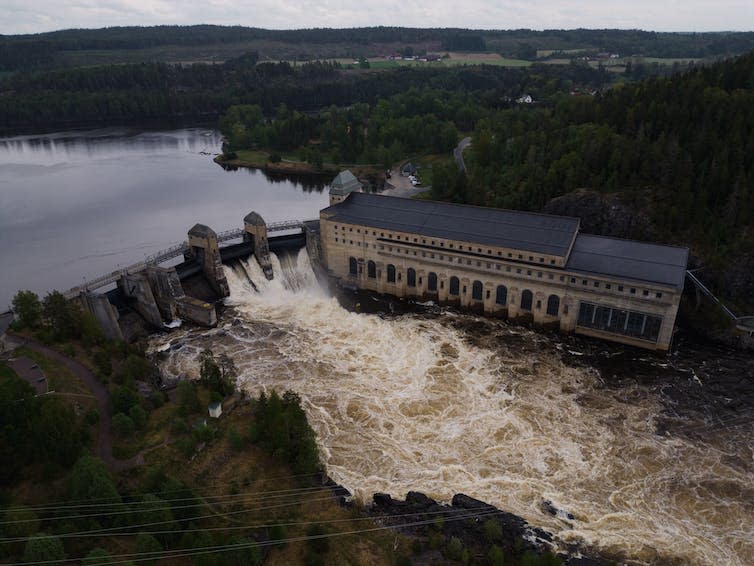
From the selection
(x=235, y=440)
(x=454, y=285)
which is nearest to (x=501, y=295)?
(x=454, y=285)

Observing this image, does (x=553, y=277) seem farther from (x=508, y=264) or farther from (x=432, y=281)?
(x=432, y=281)

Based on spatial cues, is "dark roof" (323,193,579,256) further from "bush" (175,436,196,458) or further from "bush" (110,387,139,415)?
"bush" (175,436,196,458)

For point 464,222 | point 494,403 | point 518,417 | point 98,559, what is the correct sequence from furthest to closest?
point 464,222
point 494,403
point 518,417
point 98,559

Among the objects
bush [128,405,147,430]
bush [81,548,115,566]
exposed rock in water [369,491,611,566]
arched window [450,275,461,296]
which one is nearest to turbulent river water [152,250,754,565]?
exposed rock in water [369,491,611,566]

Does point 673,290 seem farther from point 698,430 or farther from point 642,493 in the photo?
point 642,493

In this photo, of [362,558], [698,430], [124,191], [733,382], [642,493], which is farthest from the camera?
[124,191]

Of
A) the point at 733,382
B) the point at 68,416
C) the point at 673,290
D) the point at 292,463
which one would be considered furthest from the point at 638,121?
the point at 68,416

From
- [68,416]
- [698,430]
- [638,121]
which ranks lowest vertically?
[698,430]

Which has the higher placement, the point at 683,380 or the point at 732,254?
the point at 732,254
